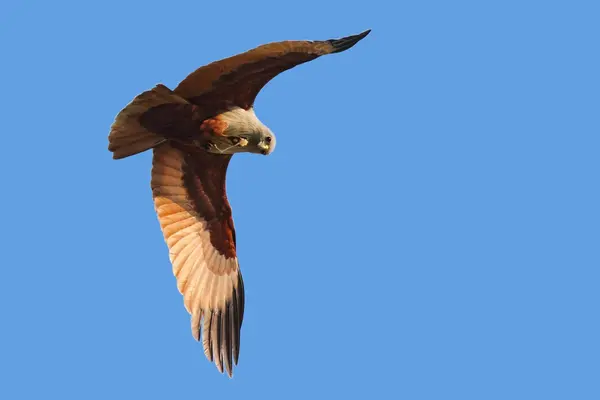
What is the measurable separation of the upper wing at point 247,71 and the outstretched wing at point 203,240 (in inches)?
36.1

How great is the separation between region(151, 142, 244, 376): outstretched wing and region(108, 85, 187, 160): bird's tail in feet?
1.43

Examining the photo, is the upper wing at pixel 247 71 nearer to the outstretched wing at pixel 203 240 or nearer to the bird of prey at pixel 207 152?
the bird of prey at pixel 207 152

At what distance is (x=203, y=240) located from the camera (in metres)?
11.9

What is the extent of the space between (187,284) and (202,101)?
183cm

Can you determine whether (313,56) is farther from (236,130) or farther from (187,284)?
(187,284)

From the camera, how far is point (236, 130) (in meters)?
10.9

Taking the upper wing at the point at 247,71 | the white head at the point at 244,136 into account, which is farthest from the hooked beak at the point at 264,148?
the upper wing at the point at 247,71

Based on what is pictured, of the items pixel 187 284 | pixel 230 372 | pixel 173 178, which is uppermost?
pixel 173 178

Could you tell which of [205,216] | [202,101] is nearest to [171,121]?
[202,101]

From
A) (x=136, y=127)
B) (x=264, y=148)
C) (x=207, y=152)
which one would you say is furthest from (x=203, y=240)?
(x=136, y=127)

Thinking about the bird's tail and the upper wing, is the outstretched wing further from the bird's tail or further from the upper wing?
the upper wing

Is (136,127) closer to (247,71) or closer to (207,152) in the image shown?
(207,152)

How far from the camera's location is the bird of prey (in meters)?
10.5

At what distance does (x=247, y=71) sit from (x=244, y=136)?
721 millimetres
